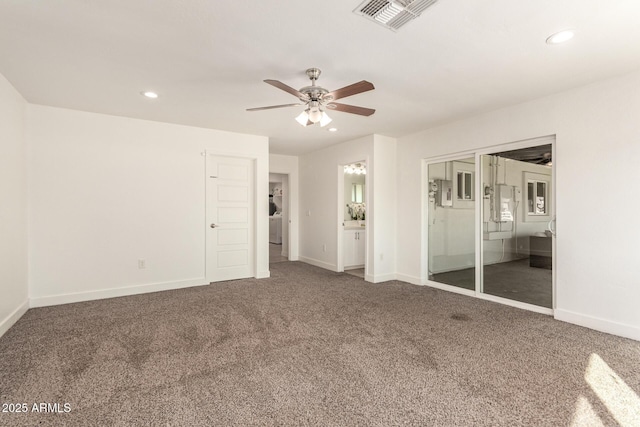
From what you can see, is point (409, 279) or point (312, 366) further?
point (409, 279)

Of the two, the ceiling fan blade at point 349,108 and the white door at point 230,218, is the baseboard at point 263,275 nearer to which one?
the white door at point 230,218

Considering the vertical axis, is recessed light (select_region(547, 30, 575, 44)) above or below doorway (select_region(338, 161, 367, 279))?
above

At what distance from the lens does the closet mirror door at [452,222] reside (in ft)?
14.5

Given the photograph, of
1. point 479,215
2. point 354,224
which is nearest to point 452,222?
point 479,215

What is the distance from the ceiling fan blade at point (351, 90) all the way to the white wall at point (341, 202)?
8.31 ft

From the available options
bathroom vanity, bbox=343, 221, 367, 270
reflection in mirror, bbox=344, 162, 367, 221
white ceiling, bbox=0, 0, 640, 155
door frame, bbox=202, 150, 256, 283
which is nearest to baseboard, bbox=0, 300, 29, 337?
door frame, bbox=202, 150, 256, 283

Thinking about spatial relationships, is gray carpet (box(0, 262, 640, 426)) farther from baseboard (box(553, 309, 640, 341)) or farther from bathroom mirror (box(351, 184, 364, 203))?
bathroom mirror (box(351, 184, 364, 203))

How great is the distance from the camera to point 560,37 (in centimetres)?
228

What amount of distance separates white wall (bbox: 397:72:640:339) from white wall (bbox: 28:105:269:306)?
4441 millimetres

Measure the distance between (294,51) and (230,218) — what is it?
3307mm

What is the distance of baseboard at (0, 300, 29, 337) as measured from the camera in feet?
9.60

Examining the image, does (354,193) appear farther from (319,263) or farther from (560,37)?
(560,37)

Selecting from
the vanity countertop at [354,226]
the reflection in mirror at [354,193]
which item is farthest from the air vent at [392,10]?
the reflection in mirror at [354,193]

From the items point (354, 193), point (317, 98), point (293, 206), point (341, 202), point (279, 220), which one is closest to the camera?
point (317, 98)
